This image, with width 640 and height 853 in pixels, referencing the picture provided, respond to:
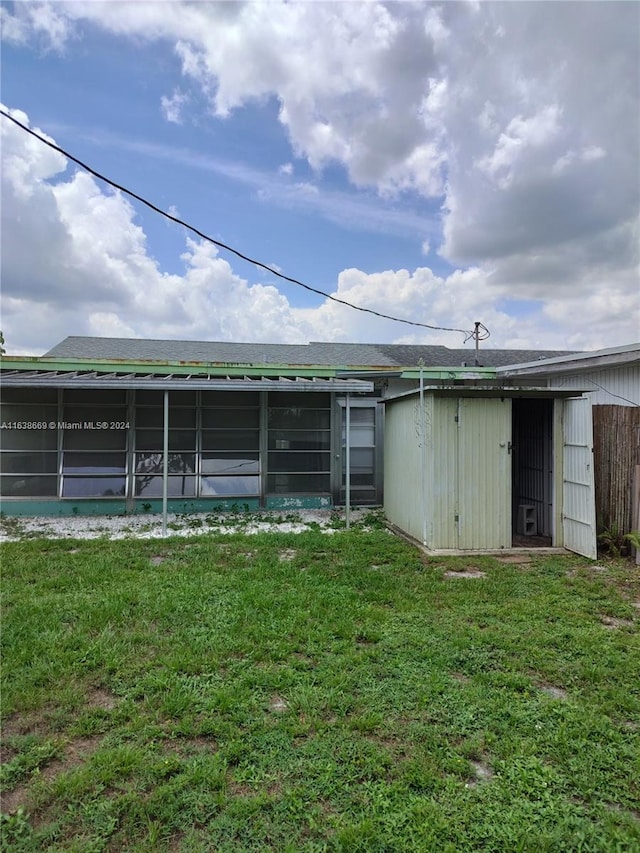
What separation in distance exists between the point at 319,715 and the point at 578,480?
183 inches

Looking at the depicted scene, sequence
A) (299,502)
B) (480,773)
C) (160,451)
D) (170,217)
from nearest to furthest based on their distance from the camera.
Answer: (480,773), (170,217), (160,451), (299,502)

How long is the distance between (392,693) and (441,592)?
6.01 ft

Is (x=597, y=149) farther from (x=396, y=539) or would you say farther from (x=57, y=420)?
(x=57, y=420)

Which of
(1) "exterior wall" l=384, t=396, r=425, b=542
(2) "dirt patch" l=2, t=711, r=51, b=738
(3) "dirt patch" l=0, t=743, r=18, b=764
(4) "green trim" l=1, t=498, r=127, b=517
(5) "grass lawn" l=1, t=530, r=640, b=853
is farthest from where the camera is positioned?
(4) "green trim" l=1, t=498, r=127, b=517

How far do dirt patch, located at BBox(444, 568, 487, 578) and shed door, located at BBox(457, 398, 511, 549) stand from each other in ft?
2.35

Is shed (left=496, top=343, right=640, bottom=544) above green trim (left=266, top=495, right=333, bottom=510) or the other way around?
above

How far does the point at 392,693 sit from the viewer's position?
2699mm

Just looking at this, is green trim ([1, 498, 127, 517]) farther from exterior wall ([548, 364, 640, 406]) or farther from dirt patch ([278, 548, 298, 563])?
exterior wall ([548, 364, 640, 406])

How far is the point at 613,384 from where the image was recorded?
6.74 meters

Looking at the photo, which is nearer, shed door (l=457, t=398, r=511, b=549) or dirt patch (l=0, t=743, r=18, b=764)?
dirt patch (l=0, t=743, r=18, b=764)

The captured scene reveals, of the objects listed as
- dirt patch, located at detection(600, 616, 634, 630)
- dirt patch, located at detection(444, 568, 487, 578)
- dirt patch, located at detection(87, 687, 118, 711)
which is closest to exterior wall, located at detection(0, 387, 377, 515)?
dirt patch, located at detection(444, 568, 487, 578)

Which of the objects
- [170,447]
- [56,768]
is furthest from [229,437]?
[56,768]

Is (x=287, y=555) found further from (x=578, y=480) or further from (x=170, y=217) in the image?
(x=170, y=217)

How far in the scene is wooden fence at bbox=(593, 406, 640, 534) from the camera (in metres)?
5.73
